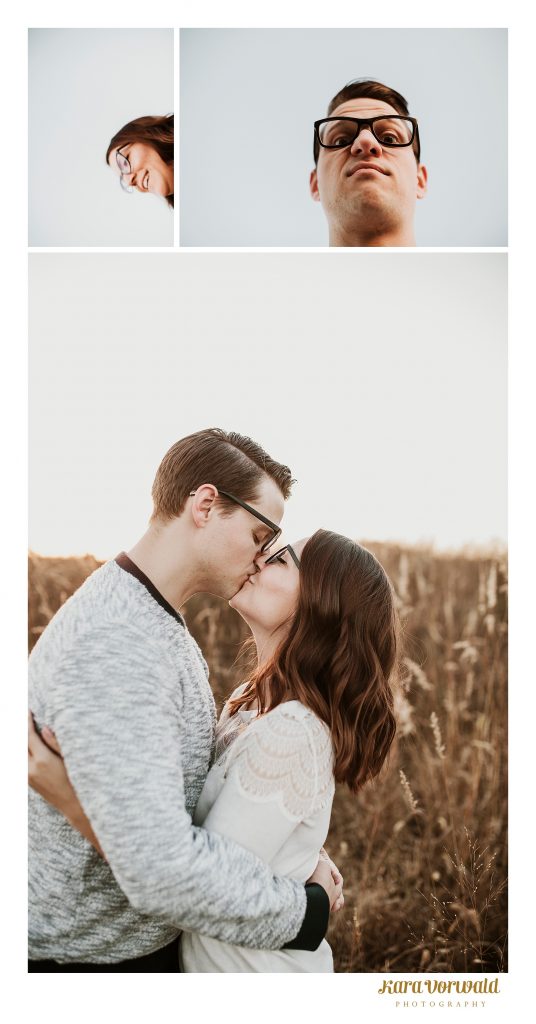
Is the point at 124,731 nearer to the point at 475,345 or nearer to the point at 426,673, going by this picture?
the point at 475,345

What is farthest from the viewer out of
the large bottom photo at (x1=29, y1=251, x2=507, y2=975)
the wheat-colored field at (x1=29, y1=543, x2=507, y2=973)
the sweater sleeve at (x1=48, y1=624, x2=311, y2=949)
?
the wheat-colored field at (x1=29, y1=543, x2=507, y2=973)

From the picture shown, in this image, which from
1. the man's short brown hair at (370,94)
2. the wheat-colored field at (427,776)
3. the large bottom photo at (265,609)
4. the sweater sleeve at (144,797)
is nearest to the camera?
the sweater sleeve at (144,797)

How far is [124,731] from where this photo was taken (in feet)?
5.72

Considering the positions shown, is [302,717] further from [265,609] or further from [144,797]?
[144,797]

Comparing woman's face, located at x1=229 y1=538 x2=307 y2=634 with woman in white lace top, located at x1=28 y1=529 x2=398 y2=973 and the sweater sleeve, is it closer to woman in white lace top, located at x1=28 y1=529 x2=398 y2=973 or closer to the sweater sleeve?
woman in white lace top, located at x1=28 y1=529 x2=398 y2=973

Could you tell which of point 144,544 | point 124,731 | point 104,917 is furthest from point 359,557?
point 104,917

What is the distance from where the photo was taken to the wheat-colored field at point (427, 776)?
3.25 metres

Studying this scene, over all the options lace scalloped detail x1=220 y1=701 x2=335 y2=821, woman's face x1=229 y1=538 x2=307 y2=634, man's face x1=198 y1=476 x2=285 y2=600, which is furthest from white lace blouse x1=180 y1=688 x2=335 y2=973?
man's face x1=198 y1=476 x2=285 y2=600

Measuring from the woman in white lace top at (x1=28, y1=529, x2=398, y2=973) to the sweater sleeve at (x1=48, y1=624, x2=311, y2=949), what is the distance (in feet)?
0.42

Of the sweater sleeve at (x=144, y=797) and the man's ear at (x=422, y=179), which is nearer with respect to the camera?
the sweater sleeve at (x=144, y=797)

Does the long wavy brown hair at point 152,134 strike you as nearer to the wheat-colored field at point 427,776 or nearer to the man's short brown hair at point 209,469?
the man's short brown hair at point 209,469

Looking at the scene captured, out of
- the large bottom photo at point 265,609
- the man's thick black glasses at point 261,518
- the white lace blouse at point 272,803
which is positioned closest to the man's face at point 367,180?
the large bottom photo at point 265,609

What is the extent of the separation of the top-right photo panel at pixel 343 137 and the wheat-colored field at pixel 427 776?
1330 millimetres

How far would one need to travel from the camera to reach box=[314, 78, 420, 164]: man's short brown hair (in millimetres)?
2580
